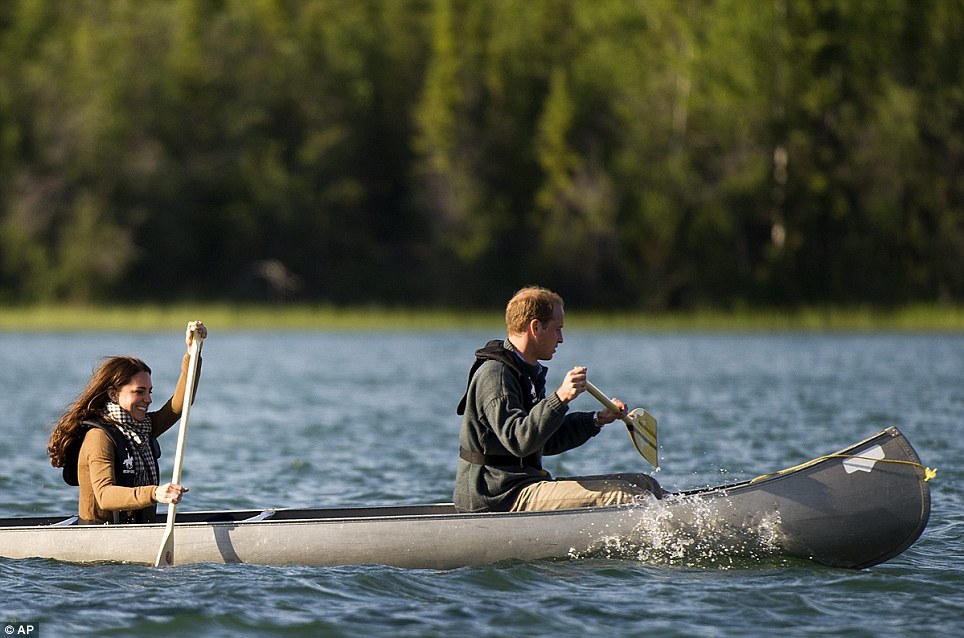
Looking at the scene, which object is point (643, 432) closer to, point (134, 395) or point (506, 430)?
point (506, 430)

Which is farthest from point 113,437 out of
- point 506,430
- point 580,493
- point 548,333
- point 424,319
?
point 424,319

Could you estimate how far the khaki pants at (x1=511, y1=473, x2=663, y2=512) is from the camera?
7.53 meters

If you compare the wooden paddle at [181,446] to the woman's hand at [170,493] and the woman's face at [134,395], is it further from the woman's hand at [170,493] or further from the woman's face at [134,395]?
the woman's hand at [170,493]

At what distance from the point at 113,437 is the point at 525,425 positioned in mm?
2082

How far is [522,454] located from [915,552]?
2.66 m

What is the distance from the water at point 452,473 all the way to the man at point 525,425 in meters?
0.35

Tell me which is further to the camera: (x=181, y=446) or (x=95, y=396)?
(x=181, y=446)

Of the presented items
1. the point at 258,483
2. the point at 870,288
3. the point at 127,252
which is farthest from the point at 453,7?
the point at 258,483

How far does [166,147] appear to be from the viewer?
45.3m

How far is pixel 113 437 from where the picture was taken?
7348 mm

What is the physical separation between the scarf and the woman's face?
0.03m

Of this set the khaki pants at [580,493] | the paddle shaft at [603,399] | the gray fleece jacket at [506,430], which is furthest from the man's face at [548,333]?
the khaki pants at [580,493]

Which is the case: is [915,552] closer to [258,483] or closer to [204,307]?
[258,483]

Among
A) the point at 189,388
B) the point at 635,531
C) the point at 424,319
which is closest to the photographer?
the point at 635,531
